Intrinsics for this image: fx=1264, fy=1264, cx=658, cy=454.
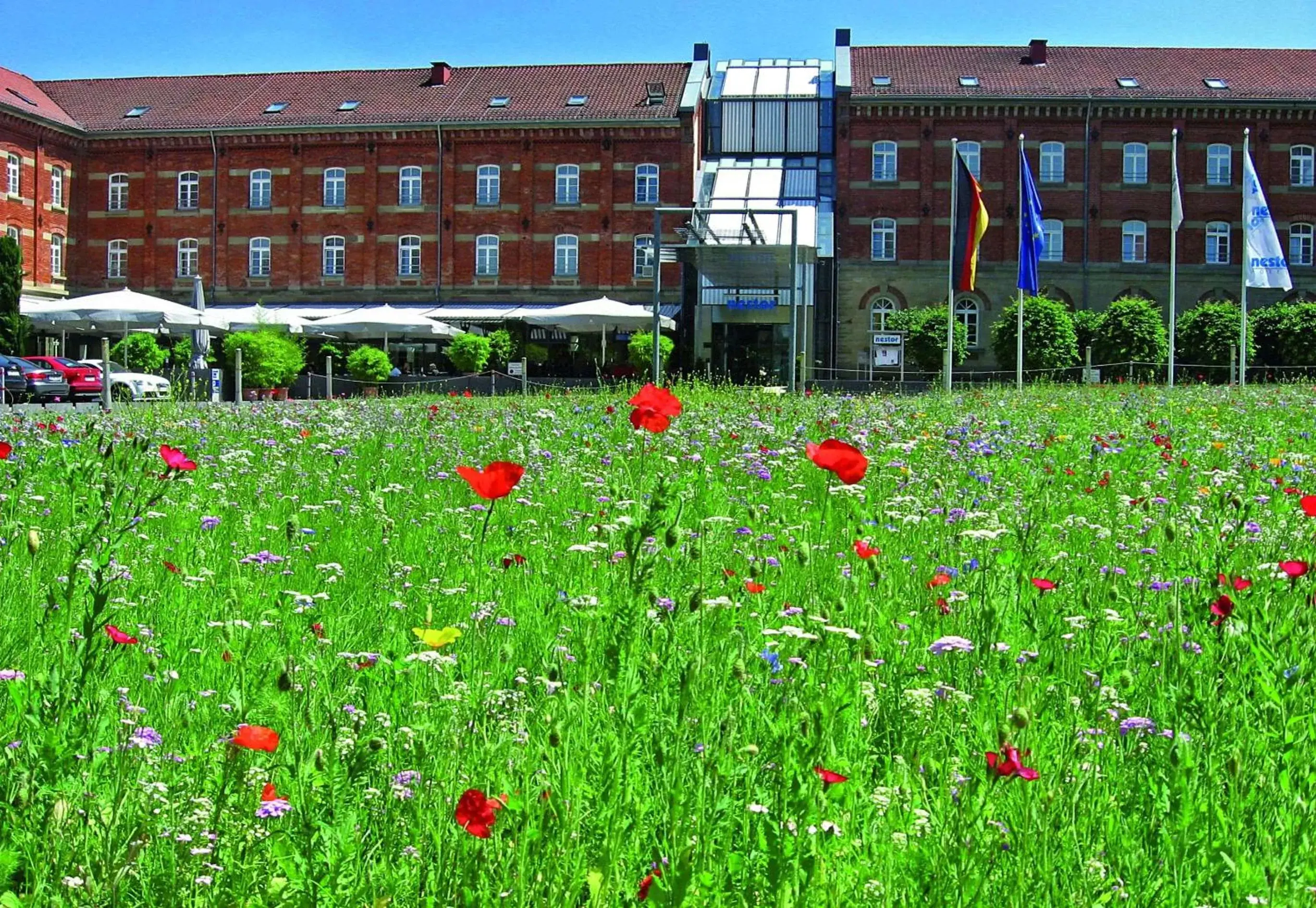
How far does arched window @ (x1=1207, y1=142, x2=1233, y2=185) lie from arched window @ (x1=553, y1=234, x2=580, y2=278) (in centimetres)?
2189

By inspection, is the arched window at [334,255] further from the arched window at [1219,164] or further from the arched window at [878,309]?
the arched window at [1219,164]

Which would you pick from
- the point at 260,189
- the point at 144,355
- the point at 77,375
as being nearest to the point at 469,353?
the point at 144,355

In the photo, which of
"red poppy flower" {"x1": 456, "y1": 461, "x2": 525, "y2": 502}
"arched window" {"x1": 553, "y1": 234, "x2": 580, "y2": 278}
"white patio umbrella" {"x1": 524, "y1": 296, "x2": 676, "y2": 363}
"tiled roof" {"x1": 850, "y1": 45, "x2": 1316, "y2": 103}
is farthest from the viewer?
"arched window" {"x1": 553, "y1": 234, "x2": 580, "y2": 278}

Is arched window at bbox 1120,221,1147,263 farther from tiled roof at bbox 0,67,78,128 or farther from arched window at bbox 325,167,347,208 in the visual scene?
tiled roof at bbox 0,67,78,128

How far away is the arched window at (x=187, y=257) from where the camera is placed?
152ft

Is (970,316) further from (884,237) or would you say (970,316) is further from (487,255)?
(487,255)

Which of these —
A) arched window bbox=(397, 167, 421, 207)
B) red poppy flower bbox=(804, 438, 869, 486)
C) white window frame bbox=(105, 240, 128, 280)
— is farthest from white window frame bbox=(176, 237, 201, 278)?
red poppy flower bbox=(804, 438, 869, 486)

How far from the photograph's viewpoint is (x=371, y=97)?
154 ft

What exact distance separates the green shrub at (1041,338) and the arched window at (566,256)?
15.3m

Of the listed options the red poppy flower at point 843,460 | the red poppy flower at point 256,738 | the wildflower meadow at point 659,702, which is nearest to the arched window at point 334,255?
the wildflower meadow at point 659,702

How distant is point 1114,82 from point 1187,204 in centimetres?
493

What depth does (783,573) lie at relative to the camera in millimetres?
4008

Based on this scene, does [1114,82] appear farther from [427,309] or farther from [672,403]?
[672,403]

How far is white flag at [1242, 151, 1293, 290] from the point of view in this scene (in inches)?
1091
